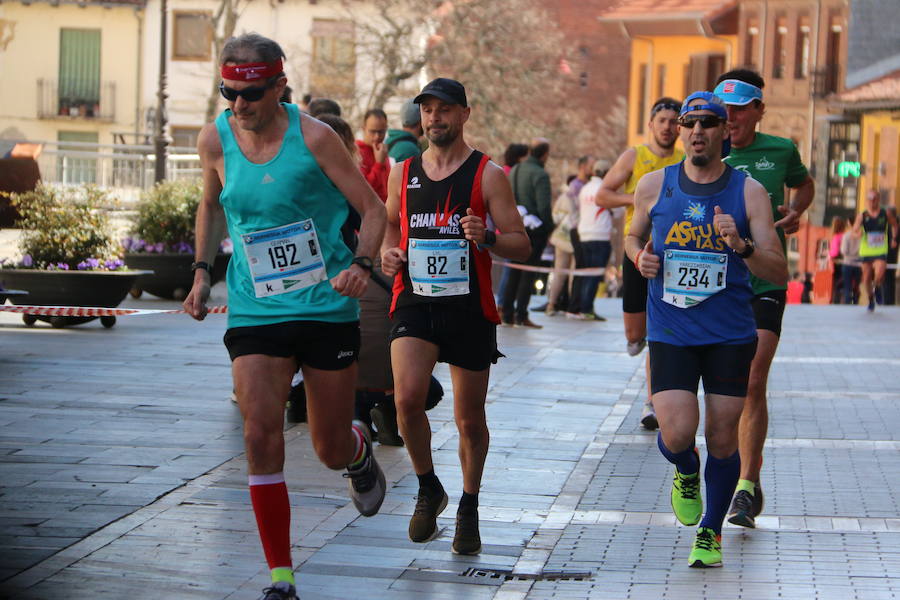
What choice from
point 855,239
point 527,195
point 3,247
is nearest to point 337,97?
point 855,239

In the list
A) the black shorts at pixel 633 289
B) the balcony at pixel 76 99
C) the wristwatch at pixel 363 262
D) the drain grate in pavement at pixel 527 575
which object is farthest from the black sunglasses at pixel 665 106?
the balcony at pixel 76 99

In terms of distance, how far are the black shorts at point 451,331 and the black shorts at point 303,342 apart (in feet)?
2.21

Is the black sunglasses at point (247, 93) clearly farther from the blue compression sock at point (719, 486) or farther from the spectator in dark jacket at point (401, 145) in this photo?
the spectator in dark jacket at point (401, 145)

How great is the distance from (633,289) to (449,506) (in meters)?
2.74

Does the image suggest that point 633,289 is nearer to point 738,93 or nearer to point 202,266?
point 738,93

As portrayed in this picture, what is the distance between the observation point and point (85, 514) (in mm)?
6949

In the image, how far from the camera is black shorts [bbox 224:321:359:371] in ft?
18.9

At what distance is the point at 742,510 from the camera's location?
7105 mm

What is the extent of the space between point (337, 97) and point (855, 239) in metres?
18.8

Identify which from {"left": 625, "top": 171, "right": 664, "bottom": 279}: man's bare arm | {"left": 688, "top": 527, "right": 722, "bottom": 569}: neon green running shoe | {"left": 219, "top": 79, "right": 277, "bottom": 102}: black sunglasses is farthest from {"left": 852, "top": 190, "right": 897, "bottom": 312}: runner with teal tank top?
{"left": 219, "top": 79, "right": 277, "bottom": 102}: black sunglasses

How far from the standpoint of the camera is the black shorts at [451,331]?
21.5 feet

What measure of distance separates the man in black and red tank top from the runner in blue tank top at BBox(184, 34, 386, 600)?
61 cm

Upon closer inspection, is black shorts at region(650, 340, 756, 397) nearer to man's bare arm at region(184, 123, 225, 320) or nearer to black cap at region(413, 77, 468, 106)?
black cap at region(413, 77, 468, 106)

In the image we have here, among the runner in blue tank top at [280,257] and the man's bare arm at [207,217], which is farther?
the man's bare arm at [207,217]
